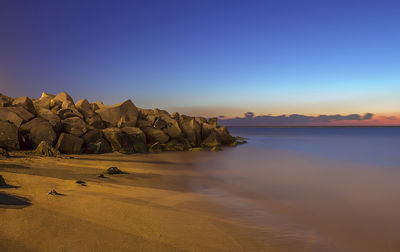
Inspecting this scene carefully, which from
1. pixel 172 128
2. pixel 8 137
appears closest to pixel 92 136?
pixel 8 137

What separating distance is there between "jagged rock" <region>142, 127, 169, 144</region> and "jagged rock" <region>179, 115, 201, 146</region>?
2.52 meters

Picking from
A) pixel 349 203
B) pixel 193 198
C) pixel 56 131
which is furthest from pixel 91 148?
pixel 349 203

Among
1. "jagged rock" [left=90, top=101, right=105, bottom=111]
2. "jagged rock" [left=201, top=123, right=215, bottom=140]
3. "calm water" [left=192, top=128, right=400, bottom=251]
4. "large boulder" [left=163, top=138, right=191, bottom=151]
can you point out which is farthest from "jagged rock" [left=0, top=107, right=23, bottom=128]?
"jagged rock" [left=201, top=123, right=215, bottom=140]

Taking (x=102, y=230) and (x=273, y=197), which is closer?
(x=102, y=230)

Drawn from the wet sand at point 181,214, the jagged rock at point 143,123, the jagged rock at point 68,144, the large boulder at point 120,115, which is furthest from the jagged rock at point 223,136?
the wet sand at point 181,214

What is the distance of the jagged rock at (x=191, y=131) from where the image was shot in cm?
1833

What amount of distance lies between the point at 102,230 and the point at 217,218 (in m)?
1.93

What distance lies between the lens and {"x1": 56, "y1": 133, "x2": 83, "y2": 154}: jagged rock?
34.8 ft

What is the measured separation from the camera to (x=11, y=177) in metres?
5.28

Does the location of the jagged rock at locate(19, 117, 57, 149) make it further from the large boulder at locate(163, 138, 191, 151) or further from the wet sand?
the large boulder at locate(163, 138, 191, 151)

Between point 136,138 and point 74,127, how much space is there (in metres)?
A: 3.46

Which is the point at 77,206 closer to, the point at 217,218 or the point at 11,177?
the point at 217,218

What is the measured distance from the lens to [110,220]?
3.38 metres

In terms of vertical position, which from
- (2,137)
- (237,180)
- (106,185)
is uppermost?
(2,137)
